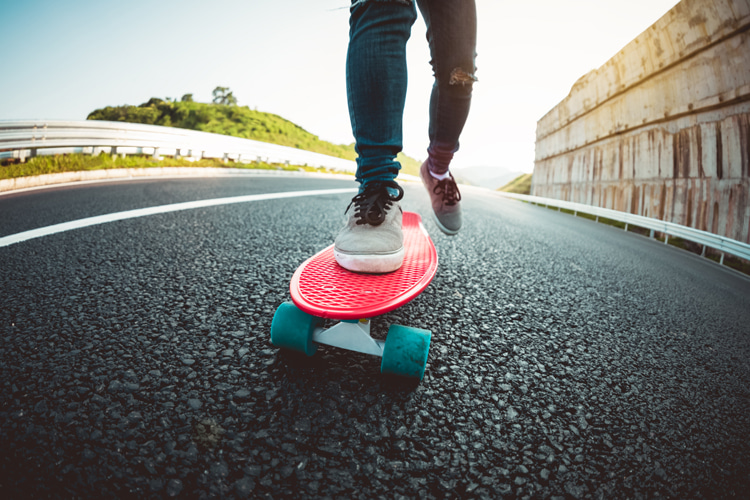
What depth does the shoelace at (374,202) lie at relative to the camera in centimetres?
147

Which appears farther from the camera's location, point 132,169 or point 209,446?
point 132,169

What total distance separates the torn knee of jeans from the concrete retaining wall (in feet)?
18.8

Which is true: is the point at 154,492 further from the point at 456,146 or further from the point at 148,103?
the point at 148,103

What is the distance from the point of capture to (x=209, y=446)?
0.76 metres

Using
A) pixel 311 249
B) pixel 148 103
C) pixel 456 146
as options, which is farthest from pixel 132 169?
pixel 148 103

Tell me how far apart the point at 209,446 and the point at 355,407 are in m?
0.35

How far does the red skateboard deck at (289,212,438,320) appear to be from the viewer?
1021 millimetres

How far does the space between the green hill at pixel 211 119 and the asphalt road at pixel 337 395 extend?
3191 centimetres

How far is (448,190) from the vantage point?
2.48 meters

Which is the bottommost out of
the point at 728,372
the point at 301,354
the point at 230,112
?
the point at 728,372

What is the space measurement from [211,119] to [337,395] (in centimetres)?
3857

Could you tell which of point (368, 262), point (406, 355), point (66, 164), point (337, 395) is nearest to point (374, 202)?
point (368, 262)

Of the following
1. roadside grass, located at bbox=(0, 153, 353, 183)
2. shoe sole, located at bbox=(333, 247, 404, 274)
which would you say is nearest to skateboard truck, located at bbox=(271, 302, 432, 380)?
shoe sole, located at bbox=(333, 247, 404, 274)

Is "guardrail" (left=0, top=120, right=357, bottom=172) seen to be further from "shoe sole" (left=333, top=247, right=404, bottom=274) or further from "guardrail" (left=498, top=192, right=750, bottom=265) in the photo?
"guardrail" (left=498, top=192, right=750, bottom=265)
